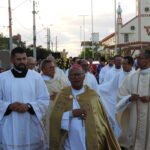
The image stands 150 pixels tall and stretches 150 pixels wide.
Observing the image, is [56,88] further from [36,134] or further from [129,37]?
[129,37]

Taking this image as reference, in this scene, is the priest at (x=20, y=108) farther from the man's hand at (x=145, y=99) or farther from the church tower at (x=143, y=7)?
the church tower at (x=143, y=7)

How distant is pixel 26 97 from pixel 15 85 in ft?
0.75

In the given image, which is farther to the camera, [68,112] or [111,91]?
[111,91]

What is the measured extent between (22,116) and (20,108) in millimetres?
167

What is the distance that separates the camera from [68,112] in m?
7.29

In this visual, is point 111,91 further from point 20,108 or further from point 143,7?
point 143,7

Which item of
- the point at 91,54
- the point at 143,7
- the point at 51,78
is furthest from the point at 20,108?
the point at 143,7

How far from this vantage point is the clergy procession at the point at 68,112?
7.31 meters

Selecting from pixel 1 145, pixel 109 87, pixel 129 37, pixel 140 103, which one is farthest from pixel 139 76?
pixel 129 37

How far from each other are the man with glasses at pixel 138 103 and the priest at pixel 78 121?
3.84 feet

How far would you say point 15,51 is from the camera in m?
7.89

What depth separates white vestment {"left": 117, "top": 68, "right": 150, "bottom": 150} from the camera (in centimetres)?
849

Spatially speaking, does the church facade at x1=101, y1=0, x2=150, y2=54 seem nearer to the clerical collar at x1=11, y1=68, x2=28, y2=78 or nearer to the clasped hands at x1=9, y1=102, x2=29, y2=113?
the clerical collar at x1=11, y1=68, x2=28, y2=78

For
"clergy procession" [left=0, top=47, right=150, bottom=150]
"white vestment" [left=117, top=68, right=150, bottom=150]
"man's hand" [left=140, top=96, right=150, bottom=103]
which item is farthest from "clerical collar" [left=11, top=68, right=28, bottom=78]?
"man's hand" [left=140, top=96, right=150, bottom=103]
